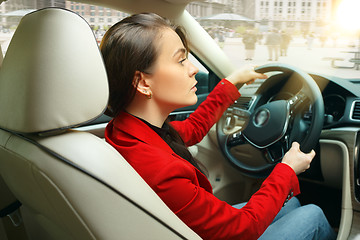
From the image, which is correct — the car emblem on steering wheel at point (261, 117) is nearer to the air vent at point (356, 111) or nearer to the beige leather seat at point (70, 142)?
the air vent at point (356, 111)

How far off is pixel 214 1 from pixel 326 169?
92cm

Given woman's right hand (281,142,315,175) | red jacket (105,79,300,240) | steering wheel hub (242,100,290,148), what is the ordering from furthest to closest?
steering wheel hub (242,100,290,148) < woman's right hand (281,142,315,175) < red jacket (105,79,300,240)

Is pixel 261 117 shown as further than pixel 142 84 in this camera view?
Yes

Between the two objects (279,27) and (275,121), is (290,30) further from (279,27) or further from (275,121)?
(275,121)

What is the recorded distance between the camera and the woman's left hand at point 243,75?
4.99 feet

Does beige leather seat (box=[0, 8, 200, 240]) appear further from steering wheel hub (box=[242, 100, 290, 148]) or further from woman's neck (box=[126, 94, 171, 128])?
steering wheel hub (box=[242, 100, 290, 148])

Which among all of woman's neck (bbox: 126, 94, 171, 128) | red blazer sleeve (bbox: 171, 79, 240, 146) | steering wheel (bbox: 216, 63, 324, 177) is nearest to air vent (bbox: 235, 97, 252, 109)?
steering wheel (bbox: 216, 63, 324, 177)

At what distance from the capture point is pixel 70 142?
2.60ft

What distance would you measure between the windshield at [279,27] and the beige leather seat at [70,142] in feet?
1.86

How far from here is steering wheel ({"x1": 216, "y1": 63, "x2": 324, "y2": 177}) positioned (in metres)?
1.50

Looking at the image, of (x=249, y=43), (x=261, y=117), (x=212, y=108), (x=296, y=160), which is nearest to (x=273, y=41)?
(x=249, y=43)

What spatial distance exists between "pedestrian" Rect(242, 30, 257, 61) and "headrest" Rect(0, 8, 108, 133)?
1.04m

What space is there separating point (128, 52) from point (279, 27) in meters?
1.02

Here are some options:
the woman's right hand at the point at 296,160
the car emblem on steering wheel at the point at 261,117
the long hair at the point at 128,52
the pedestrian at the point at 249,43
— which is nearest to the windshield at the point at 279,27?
the pedestrian at the point at 249,43
